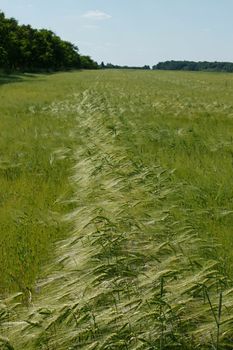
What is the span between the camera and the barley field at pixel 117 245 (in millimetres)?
3293

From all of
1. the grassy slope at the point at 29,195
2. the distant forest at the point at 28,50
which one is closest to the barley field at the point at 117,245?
the grassy slope at the point at 29,195

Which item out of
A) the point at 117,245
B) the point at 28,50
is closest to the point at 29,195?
the point at 117,245

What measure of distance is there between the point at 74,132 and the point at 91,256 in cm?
946

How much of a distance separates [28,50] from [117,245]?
78.3 m

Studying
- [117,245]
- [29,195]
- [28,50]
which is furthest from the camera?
[28,50]

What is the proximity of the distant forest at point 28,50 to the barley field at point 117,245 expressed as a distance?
45008 mm

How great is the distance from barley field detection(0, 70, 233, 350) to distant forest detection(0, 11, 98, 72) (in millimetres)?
45008

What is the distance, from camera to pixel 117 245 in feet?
15.4

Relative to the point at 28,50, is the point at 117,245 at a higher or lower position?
lower

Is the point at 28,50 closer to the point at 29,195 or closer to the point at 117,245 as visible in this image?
the point at 29,195

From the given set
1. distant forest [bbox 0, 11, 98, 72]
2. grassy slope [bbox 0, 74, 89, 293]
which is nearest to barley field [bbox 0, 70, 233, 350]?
grassy slope [bbox 0, 74, 89, 293]

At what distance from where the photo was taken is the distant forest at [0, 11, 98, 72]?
200 ft

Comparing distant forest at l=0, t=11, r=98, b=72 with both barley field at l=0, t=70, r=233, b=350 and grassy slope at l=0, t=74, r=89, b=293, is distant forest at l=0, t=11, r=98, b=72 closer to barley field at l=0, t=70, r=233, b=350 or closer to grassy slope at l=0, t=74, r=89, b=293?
grassy slope at l=0, t=74, r=89, b=293

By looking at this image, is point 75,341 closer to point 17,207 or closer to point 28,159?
point 17,207
